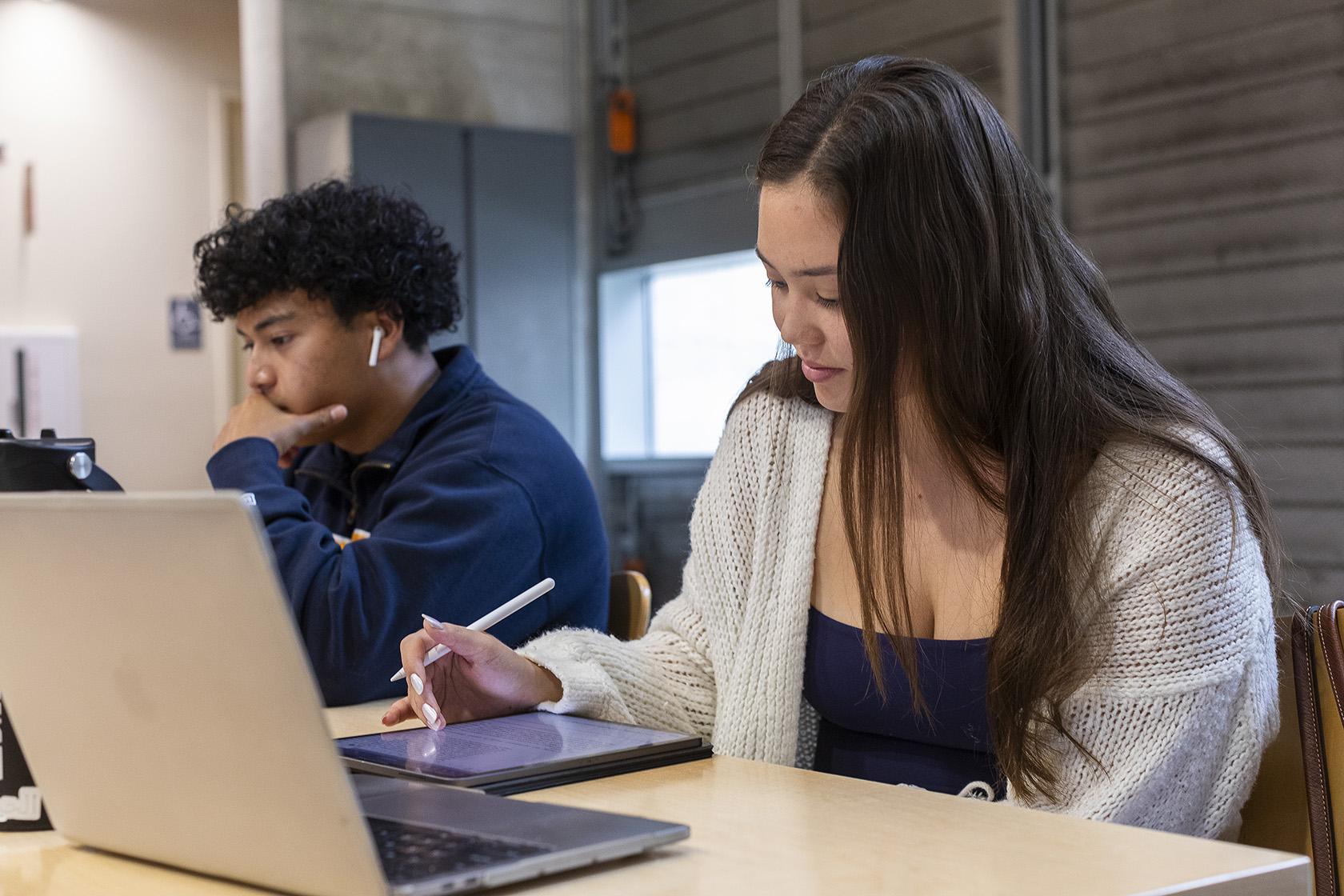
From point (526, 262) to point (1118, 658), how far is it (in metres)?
3.49

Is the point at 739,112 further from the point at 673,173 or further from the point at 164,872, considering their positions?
the point at 164,872

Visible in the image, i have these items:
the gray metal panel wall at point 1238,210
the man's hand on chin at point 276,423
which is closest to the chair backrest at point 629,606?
the man's hand on chin at point 276,423

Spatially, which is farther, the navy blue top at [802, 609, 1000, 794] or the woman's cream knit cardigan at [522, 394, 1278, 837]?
the navy blue top at [802, 609, 1000, 794]

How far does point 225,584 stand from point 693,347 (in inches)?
158

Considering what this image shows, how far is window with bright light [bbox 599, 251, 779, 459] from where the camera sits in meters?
4.40

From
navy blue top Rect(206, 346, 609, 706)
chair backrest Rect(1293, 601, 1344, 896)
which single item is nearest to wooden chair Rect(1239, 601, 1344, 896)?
chair backrest Rect(1293, 601, 1344, 896)

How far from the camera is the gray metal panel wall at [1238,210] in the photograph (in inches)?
112

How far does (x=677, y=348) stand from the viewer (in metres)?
4.71

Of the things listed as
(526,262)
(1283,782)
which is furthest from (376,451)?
(526,262)

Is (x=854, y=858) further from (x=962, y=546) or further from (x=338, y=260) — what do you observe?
(x=338, y=260)

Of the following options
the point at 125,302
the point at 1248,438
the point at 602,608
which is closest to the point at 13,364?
the point at 125,302

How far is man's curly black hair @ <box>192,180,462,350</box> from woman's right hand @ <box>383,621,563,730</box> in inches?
38.5

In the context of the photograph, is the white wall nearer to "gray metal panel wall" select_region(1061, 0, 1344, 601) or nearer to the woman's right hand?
"gray metal panel wall" select_region(1061, 0, 1344, 601)

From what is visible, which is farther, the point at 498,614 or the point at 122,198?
the point at 122,198
